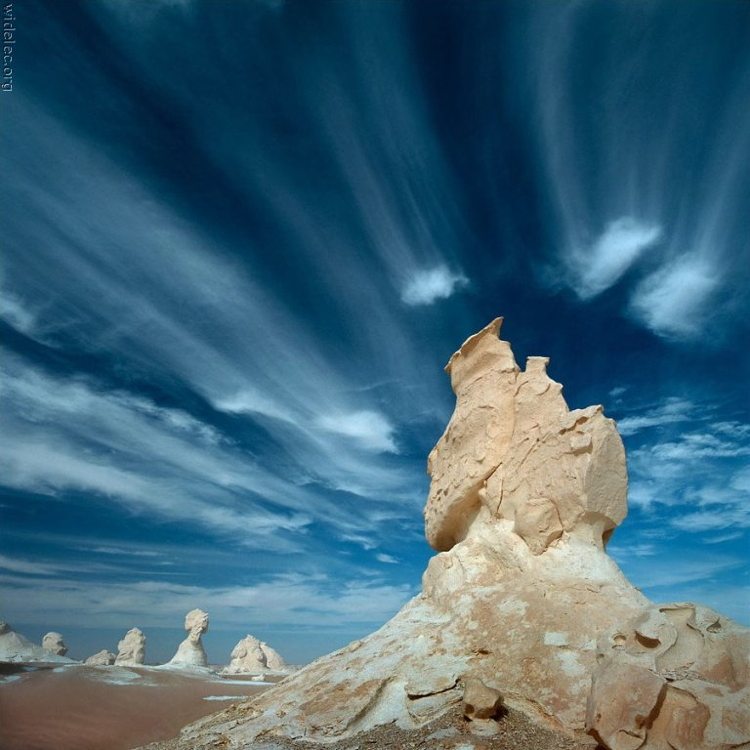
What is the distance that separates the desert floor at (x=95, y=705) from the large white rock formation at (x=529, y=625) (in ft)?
19.7

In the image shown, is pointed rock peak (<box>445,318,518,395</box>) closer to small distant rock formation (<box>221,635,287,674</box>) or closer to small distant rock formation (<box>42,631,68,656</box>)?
small distant rock formation (<box>221,635,287,674</box>)

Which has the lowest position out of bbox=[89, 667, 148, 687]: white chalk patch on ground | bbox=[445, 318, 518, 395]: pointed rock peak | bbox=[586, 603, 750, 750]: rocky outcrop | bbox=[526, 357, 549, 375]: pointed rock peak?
bbox=[586, 603, 750, 750]: rocky outcrop

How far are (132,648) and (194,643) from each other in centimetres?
971

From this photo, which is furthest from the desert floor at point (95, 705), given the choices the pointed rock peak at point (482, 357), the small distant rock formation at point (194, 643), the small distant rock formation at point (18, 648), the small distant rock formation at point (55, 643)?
the small distant rock formation at point (55, 643)

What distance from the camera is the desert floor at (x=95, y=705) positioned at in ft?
53.4

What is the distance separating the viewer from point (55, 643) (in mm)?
57844

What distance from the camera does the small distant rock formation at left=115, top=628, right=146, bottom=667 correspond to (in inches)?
2207

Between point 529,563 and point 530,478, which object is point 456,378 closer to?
point 530,478

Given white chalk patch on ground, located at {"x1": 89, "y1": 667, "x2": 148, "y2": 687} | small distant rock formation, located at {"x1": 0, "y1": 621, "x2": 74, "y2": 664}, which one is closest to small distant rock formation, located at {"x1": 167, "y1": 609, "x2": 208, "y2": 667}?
small distant rock formation, located at {"x1": 0, "y1": 621, "x2": 74, "y2": 664}

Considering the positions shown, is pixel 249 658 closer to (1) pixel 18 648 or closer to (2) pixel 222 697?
(1) pixel 18 648

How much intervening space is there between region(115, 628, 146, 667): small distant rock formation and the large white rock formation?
174 ft

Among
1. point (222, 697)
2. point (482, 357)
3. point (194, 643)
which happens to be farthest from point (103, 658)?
point (482, 357)

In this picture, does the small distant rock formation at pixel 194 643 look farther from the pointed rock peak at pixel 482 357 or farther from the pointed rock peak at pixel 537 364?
the pointed rock peak at pixel 537 364

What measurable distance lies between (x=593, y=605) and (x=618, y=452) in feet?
14.4
